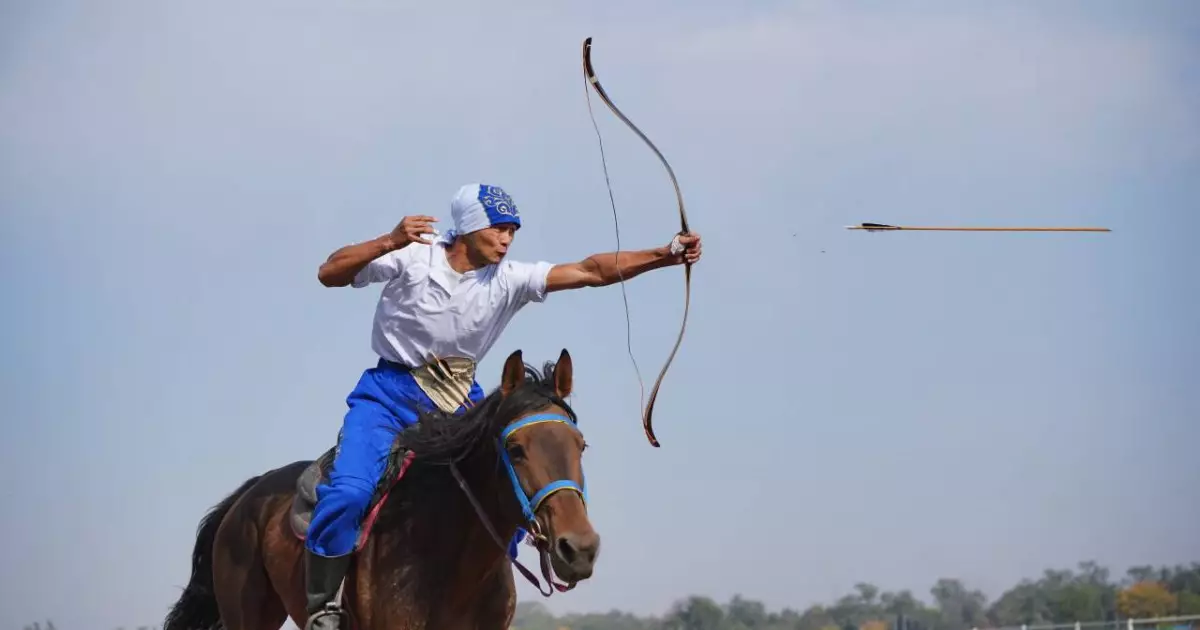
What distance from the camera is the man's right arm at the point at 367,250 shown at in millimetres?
7469

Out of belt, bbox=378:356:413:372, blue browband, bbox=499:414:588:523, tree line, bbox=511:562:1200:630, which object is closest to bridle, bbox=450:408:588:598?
blue browband, bbox=499:414:588:523

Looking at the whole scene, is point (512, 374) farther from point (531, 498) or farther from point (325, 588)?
point (325, 588)

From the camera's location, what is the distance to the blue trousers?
774 centimetres

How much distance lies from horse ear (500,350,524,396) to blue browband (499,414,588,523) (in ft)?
0.81

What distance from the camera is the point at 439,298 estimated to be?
805 cm

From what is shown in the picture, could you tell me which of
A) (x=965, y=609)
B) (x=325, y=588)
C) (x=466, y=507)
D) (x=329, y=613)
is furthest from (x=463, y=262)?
(x=965, y=609)

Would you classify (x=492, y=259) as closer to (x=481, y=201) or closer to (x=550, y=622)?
(x=481, y=201)

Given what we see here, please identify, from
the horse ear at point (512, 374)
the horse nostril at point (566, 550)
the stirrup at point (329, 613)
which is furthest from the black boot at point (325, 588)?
the horse nostril at point (566, 550)

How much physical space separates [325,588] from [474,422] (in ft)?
3.57

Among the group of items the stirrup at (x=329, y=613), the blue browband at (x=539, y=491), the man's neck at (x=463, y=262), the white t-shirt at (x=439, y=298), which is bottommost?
the stirrup at (x=329, y=613)

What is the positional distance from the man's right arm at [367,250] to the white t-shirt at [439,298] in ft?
0.37

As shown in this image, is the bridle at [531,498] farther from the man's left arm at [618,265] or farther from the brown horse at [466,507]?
the man's left arm at [618,265]

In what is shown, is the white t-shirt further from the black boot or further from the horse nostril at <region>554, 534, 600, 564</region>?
the horse nostril at <region>554, 534, 600, 564</region>

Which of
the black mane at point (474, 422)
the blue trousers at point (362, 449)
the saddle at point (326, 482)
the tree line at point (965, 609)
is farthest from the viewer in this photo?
the tree line at point (965, 609)
